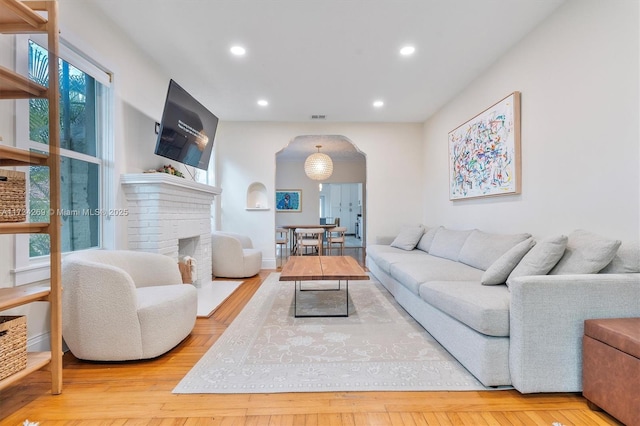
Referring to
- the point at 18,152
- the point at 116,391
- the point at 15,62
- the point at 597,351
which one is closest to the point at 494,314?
the point at 597,351

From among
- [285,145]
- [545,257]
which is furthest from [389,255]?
[285,145]

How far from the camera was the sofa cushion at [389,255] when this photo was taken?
3584 millimetres

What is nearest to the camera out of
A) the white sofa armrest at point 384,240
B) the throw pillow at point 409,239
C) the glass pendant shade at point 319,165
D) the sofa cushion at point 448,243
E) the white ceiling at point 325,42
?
the white ceiling at point 325,42

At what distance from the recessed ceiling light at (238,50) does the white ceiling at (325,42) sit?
6cm

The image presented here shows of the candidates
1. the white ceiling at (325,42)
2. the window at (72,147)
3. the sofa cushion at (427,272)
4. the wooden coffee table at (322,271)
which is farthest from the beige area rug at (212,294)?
the white ceiling at (325,42)

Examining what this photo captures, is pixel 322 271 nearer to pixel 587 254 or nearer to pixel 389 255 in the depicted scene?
pixel 389 255

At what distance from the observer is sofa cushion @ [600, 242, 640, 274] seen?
5.57ft

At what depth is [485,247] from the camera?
9.47 feet

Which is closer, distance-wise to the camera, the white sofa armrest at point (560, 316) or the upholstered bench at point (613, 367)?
the upholstered bench at point (613, 367)

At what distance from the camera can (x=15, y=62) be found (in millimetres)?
1815

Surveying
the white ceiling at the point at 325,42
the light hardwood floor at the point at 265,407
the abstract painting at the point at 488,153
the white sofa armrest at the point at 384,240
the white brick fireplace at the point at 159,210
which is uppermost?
the white ceiling at the point at 325,42

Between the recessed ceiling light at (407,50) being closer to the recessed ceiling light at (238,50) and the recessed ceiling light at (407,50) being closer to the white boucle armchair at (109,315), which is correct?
the recessed ceiling light at (238,50)

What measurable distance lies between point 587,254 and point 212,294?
350 centimetres

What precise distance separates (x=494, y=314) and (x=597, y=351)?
1.49 ft
